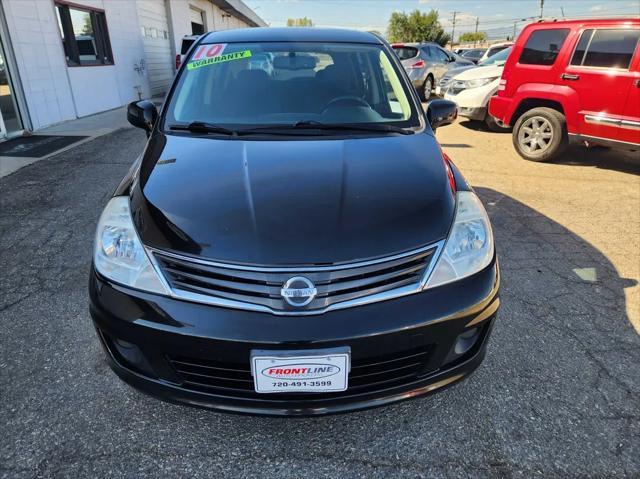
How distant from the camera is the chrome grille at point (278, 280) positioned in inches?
58.6

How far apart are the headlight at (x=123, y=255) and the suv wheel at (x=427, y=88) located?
11935mm

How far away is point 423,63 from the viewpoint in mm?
12078

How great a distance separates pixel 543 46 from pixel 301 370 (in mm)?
6099

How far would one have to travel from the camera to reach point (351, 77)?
2785 mm

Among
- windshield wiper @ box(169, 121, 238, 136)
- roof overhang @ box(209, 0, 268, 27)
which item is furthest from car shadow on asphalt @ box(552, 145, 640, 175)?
roof overhang @ box(209, 0, 268, 27)

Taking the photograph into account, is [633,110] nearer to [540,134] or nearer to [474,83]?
[540,134]

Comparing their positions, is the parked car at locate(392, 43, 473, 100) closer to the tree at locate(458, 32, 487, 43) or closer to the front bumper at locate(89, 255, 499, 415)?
the front bumper at locate(89, 255, 499, 415)

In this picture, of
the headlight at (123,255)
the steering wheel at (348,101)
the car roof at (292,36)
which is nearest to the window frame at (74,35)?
the car roof at (292,36)

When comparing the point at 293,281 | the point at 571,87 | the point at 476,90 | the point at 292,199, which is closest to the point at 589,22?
the point at 571,87

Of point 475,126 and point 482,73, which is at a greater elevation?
point 482,73

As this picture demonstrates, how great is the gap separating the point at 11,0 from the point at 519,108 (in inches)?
325

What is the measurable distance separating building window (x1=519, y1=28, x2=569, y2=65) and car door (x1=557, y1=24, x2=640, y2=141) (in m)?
0.23

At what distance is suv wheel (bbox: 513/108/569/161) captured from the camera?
5.76m

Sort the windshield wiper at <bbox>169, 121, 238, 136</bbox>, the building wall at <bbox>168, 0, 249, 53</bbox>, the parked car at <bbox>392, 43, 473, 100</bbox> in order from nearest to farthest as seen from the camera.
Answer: the windshield wiper at <bbox>169, 121, 238, 136</bbox> → the parked car at <bbox>392, 43, 473, 100</bbox> → the building wall at <bbox>168, 0, 249, 53</bbox>
